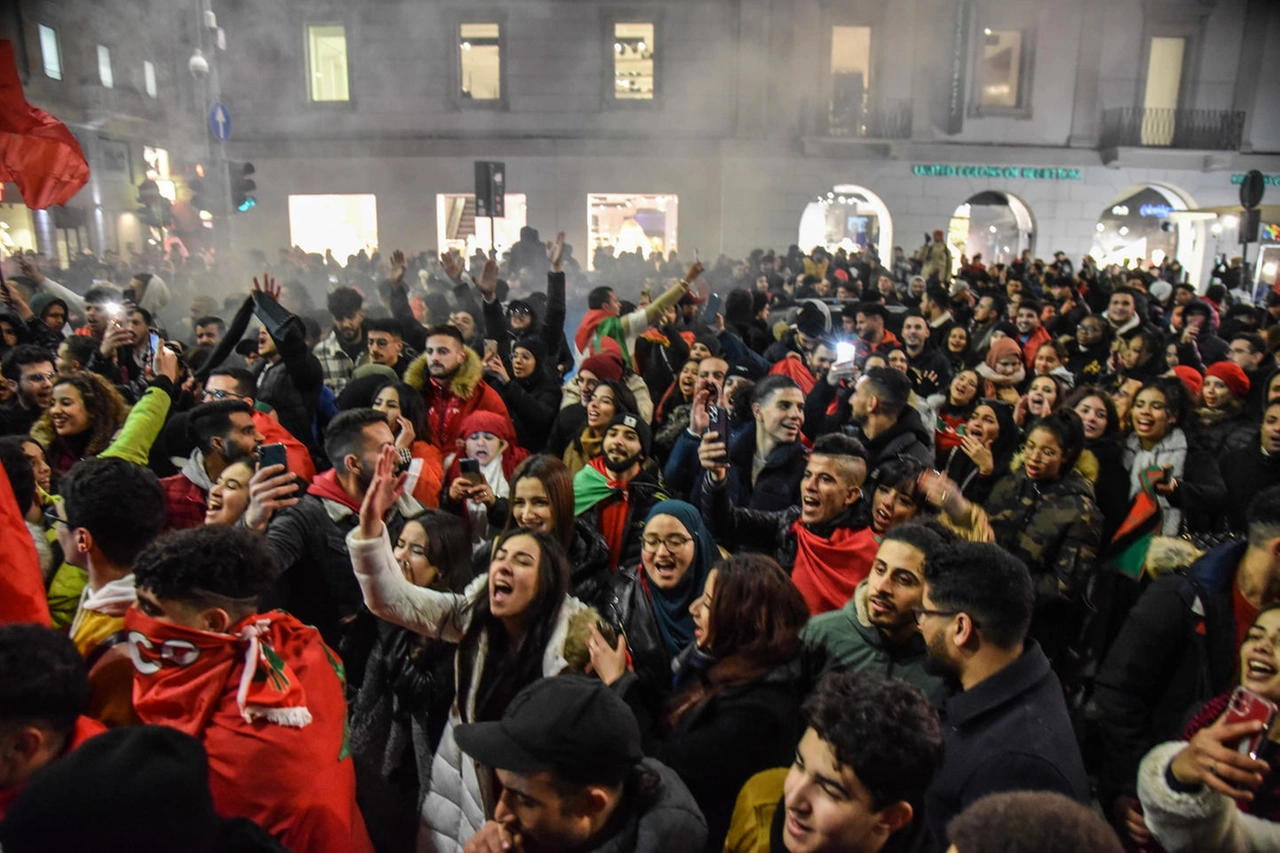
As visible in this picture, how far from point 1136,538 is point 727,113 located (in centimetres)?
1893

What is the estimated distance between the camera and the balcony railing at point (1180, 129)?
21688 millimetres

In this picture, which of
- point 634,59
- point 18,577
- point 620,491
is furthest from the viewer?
point 634,59

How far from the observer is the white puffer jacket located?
236 centimetres

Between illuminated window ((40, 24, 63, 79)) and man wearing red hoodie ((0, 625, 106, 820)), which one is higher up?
illuminated window ((40, 24, 63, 79))

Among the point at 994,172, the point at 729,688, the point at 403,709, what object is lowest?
the point at 403,709

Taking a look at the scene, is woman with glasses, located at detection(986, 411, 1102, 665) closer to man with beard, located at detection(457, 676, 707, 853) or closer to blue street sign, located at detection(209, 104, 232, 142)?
man with beard, located at detection(457, 676, 707, 853)

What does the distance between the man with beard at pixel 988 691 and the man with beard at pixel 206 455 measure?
9.02 ft

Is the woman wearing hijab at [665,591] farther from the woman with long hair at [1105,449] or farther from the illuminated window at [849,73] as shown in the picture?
the illuminated window at [849,73]

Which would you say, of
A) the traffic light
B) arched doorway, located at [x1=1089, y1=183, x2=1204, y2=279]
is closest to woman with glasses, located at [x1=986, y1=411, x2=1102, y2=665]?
the traffic light

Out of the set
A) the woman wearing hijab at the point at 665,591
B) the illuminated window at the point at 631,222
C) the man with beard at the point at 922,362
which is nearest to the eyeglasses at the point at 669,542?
the woman wearing hijab at the point at 665,591

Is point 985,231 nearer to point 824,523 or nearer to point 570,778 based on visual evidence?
point 824,523

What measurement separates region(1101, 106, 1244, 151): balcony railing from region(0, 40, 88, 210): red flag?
916 inches

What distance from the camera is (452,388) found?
16.4ft

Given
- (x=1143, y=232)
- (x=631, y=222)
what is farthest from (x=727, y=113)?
(x=1143, y=232)
